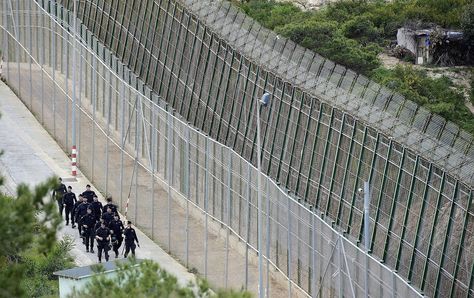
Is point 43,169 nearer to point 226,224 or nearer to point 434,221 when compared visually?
point 226,224

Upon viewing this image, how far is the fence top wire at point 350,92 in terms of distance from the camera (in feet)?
137

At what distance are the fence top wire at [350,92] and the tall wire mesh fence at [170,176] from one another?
260 cm

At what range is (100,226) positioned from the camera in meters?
45.3

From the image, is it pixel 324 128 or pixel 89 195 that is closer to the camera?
pixel 324 128

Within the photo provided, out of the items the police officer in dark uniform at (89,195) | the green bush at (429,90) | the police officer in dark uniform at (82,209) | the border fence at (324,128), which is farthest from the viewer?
the green bush at (429,90)

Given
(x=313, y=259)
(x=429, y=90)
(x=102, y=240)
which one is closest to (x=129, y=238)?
(x=102, y=240)

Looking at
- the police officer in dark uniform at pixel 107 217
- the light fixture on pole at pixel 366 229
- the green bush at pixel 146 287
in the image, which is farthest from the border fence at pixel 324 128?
the green bush at pixel 146 287

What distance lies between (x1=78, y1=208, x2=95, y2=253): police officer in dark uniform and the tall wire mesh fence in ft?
6.93

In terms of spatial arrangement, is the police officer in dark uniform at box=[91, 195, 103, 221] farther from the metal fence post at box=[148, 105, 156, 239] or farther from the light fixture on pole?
the light fixture on pole

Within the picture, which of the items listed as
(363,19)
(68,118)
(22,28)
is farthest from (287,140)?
(363,19)

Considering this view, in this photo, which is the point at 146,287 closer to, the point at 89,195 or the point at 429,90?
the point at 89,195

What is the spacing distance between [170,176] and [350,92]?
470cm

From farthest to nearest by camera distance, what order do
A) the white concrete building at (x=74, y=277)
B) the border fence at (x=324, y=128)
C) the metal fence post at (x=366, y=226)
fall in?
the border fence at (x=324, y=128) < the metal fence post at (x=366, y=226) < the white concrete building at (x=74, y=277)

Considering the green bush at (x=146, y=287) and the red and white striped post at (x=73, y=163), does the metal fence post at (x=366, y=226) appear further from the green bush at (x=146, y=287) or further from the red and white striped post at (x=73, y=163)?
the red and white striped post at (x=73, y=163)
